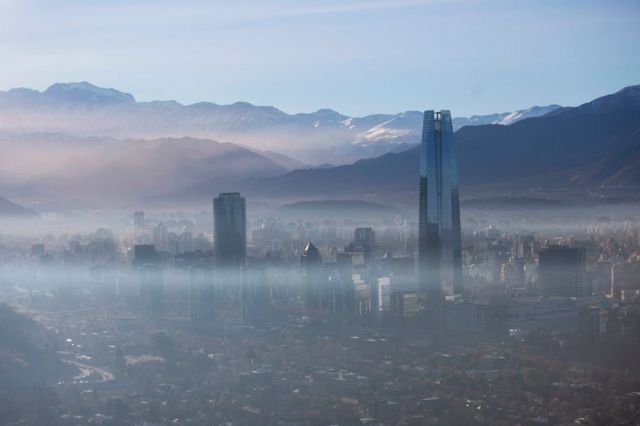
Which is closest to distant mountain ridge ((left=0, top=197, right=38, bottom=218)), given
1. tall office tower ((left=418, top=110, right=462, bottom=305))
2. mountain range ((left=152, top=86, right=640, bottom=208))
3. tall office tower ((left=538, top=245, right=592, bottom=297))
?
mountain range ((left=152, top=86, right=640, bottom=208))

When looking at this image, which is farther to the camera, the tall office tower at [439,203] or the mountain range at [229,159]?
the mountain range at [229,159]

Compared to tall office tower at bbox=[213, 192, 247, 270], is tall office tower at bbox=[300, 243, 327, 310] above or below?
below

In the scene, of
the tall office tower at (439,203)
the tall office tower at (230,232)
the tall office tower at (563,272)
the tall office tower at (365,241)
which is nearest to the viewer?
the tall office tower at (563,272)

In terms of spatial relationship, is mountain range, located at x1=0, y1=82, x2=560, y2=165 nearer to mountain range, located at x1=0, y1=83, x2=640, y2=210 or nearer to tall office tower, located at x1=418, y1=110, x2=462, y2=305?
mountain range, located at x1=0, y1=83, x2=640, y2=210

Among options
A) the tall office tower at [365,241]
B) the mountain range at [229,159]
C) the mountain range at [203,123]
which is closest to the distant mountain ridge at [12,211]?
the mountain range at [229,159]

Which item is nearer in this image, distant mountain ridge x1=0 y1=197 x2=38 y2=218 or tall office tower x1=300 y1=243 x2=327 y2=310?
tall office tower x1=300 y1=243 x2=327 y2=310

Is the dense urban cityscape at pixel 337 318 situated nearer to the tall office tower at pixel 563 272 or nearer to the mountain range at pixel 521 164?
the tall office tower at pixel 563 272

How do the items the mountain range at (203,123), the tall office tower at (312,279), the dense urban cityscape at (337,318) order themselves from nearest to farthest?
the dense urban cityscape at (337,318) < the tall office tower at (312,279) < the mountain range at (203,123)
